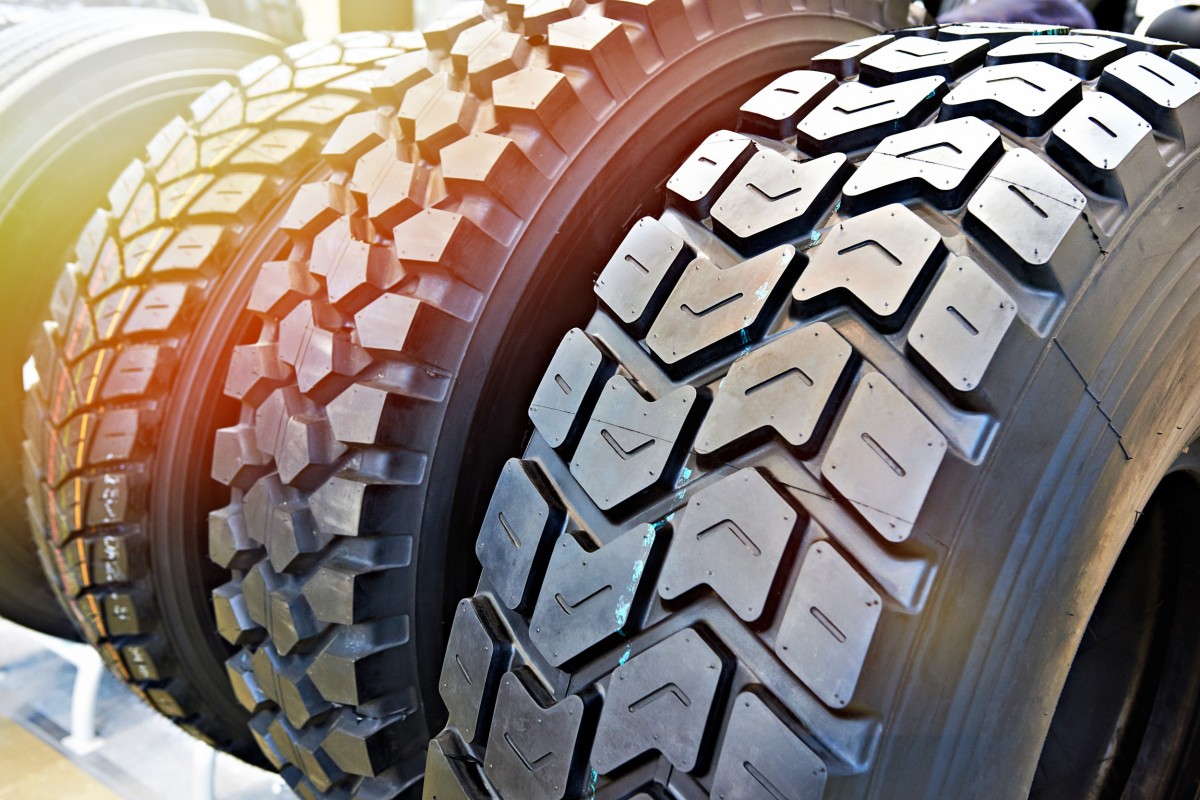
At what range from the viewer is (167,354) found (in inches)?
57.7

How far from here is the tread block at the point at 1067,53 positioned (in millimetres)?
968

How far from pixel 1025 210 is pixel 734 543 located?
0.38 meters

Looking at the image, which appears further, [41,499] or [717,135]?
[41,499]

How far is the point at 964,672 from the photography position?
0.77 metres

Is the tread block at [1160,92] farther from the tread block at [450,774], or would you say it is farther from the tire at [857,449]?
the tread block at [450,774]

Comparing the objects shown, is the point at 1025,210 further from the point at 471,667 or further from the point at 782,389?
the point at 471,667

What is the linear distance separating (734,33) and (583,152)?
0.29 m

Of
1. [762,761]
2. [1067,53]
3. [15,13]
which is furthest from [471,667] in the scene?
[15,13]

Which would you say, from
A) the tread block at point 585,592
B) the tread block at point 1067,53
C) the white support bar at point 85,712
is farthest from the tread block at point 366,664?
the white support bar at point 85,712

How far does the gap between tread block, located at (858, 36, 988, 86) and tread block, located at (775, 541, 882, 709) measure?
55 centimetres

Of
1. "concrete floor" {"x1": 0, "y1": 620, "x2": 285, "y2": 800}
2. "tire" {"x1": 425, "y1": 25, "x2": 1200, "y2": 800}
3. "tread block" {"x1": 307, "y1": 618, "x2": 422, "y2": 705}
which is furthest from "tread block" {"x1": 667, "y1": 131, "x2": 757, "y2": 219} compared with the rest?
"concrete floor" {"x1": 0, "y1": 620, "x2": 285, "y2": 800}

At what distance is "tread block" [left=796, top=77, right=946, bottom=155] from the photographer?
0.94 metres

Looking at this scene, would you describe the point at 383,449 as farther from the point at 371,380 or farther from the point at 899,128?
the point at 899,128

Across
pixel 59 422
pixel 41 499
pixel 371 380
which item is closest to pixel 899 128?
pixel 371 380
